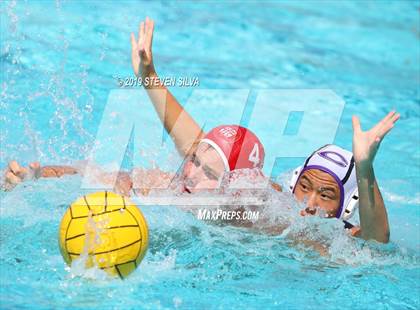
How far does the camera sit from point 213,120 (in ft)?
21.7

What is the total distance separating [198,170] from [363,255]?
100 cm

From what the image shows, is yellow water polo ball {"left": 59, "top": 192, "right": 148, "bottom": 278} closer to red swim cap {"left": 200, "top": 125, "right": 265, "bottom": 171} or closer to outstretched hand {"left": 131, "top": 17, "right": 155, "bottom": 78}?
red swim cap {"left": 200, "top": 125, "right": 265, "bottom": 171}

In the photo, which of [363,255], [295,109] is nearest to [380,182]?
[295,109]

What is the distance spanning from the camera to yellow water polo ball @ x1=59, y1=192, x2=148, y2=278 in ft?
10.9

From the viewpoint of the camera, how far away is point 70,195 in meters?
4.44

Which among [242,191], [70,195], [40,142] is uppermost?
[242,191]

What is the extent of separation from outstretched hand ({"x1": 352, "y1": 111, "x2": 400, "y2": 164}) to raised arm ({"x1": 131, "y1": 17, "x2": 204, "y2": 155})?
1.15 meters

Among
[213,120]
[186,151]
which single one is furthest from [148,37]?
[213,120]

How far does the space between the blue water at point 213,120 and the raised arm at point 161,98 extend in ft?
2.15

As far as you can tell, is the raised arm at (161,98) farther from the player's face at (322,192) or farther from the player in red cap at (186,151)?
the player's face at (322,192)

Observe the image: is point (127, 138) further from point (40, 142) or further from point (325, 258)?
point (325, 258)

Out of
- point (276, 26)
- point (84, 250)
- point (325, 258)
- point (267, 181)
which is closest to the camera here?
point (84, 250)

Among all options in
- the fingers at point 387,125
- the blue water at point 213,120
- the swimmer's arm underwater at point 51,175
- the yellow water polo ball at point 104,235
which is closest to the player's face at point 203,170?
the blue water at point 213,120

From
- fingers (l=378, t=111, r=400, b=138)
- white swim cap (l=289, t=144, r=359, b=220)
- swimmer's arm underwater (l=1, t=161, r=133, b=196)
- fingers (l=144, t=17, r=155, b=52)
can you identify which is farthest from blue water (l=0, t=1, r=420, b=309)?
fingers (l=144, t=17, r=155, b=52)
